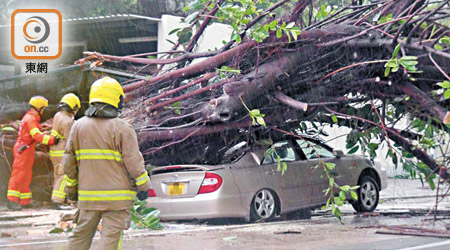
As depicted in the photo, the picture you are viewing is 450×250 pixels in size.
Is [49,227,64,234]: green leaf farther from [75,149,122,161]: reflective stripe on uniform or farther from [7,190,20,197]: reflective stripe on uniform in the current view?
[75,149,122,161]: reflective stripe on uniform

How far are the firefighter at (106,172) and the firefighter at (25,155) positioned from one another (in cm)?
492

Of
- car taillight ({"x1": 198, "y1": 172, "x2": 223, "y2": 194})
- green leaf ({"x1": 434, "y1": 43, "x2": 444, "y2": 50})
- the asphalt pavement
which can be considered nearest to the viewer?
the asphalt pavement

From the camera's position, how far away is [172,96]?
9.05 meters

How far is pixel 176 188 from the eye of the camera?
9.20 meters

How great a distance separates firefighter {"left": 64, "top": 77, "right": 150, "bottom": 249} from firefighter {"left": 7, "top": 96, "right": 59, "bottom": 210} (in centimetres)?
492

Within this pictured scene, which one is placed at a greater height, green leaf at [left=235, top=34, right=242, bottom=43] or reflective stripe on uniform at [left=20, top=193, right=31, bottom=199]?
green leaf at [left=235, top=34, right=242, bottom=43]

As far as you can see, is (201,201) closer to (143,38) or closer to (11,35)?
(11,35)

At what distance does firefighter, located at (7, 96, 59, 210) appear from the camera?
9.77m

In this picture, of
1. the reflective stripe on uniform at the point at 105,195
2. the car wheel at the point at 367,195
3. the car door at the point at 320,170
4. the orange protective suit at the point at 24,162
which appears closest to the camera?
the reflective stripe on uniform at the point at 105,195

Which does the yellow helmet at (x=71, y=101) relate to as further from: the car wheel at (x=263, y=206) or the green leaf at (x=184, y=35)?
the car wheel at (x=263, y=206)

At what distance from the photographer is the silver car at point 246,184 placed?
358 inches

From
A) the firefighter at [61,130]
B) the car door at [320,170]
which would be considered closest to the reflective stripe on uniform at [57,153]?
the firefighter at [61,130]

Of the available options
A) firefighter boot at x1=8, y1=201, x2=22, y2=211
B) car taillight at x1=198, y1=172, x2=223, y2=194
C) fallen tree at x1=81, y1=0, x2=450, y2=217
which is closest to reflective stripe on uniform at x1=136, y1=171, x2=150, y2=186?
fallen tree at x1=81, y1=0, x2=450, y2=217

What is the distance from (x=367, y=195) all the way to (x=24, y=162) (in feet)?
20.0
